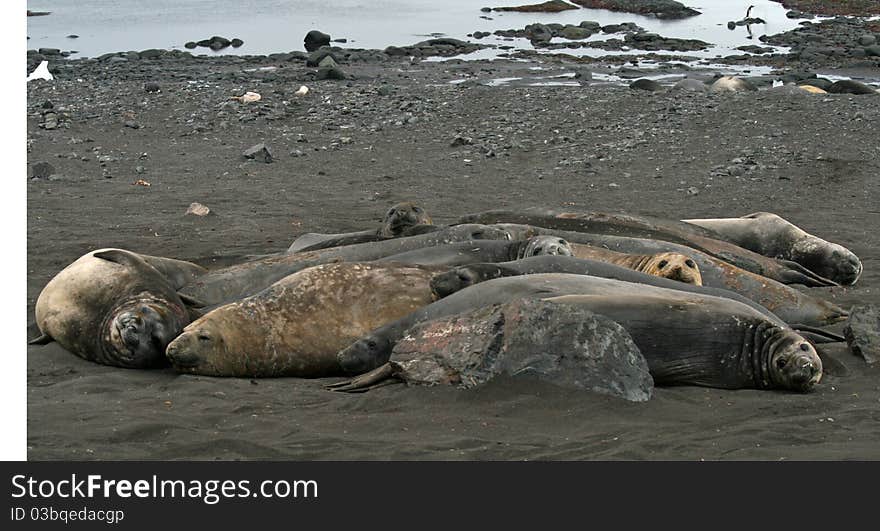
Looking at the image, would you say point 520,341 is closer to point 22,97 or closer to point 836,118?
point 22,97

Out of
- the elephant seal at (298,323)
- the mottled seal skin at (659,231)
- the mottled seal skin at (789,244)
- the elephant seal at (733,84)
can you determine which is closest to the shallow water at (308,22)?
the elephant seal at (733,84)

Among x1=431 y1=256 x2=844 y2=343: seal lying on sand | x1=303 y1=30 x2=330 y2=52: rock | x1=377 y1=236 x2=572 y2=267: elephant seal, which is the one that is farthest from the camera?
x1=303 y1=30 x2=330 y2=52: rock

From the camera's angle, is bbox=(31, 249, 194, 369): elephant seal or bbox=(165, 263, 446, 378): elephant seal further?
bbox=(31, 249, 194, 369): elephant seal

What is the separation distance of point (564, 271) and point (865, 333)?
1.92 metres

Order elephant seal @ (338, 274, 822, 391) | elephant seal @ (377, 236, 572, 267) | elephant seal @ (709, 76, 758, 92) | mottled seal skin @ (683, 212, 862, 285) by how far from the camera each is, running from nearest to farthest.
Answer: elephant seal @ (338, 274, 822, 391), elephant seal @ (377, 236, 572, 267), mottled seal skin @ (683, 212, 862, 285), elephant seal @ (709, 76, 758, 92)

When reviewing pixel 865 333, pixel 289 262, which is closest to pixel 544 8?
pixel 289 262

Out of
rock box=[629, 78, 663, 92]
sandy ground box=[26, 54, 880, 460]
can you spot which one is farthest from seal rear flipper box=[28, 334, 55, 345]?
rock box=[629, 78, 663, 92]

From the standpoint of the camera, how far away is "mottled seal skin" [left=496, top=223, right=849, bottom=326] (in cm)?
793

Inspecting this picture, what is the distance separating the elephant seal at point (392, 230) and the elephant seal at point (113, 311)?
1333 millimetres

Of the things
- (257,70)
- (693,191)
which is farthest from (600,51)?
(693,191)

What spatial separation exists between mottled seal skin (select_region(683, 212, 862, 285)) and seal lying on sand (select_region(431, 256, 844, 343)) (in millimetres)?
2348

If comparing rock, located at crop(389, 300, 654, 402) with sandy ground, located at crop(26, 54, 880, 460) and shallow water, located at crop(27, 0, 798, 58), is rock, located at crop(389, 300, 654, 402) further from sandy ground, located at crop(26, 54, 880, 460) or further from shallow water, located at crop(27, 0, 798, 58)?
shallow water, located at crop(27, 0, 798, 58)

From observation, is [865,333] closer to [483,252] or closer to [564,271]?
[564,271]

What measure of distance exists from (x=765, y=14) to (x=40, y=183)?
151 feet
